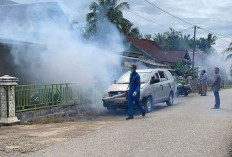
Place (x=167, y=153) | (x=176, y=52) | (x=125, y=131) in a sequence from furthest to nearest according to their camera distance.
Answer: (x=176, y=52) → (x=125, y=131) → (x=167, y=153)

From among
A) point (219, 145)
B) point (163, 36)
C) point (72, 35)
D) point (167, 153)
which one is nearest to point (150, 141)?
point (167, 153)

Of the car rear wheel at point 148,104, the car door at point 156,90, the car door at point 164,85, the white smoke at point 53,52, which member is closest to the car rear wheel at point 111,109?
the car rear wheel at point 148,104

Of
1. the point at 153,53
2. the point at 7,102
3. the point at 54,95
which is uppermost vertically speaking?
the point at 153,53

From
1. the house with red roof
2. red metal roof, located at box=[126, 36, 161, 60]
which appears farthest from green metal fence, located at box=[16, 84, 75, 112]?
red metal roof, located at box=[126, 36, 161, 60]

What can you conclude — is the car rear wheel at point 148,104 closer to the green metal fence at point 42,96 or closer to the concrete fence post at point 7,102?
the green metal fence at point 42,96

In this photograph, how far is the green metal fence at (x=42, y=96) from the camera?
10976 millimetres

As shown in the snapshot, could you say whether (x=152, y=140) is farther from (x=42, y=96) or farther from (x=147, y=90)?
(x=42, y=96)

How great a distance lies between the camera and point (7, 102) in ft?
33.1

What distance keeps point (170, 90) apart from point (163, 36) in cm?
5093

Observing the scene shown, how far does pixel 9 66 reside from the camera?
1380 centimetres

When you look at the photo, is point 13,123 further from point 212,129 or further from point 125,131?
point 212,129

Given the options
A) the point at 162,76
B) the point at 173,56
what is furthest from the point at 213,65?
the point at 162,76

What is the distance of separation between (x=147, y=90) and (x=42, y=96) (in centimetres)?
399

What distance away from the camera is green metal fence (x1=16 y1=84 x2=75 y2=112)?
11.0 m
